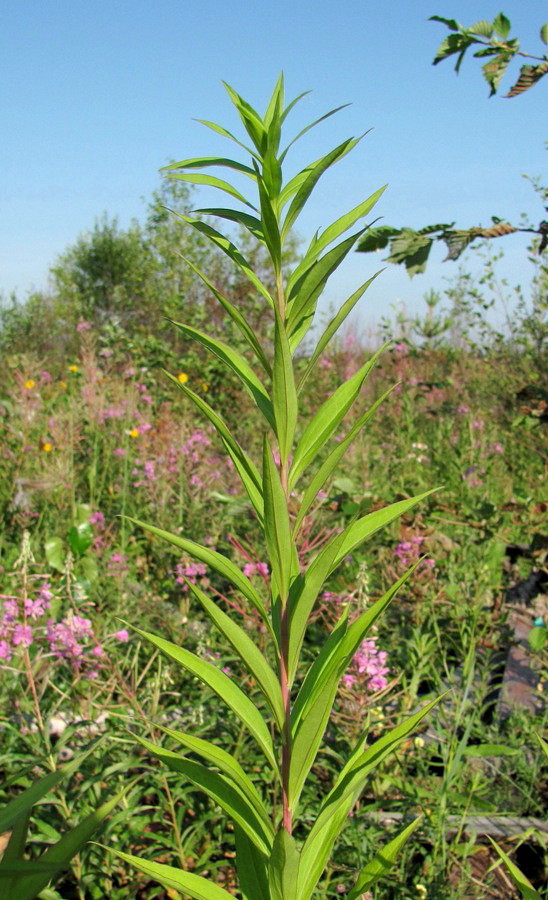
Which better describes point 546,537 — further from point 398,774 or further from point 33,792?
point 33,792

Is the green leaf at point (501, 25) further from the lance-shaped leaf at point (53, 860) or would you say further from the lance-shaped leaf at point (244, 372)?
the lance-shaped leaf at point (53, 860)

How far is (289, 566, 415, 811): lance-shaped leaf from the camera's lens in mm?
864


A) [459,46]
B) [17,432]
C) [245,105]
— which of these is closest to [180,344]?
[17,432]

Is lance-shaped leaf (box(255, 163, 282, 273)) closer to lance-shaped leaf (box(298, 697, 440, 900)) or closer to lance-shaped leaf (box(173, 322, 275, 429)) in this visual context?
lance-shaped leaf (box(173, 322, 275, 429))

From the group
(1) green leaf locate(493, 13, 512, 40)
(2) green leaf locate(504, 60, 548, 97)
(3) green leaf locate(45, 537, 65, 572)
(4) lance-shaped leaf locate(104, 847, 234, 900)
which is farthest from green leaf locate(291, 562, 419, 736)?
(3) green leaf locate(45, 537, 65, 572)

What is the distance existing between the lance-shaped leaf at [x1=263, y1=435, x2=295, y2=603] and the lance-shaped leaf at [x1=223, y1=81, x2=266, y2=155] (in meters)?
0.42

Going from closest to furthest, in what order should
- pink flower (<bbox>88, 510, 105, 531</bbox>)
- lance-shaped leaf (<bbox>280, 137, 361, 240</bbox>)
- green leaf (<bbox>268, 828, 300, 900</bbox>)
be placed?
1. green leaf (<bbox>268, 828, 300, 900</bbox>)
2. lance-shaped leaf (<bbox>280, 137, 361, 240</bbox>)
3. pink flower (<bbox>88, 510, 105, 531</bbox>)

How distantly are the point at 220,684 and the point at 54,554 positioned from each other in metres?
2.79

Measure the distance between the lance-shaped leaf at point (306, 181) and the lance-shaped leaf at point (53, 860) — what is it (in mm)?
719

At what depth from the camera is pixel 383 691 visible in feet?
6.68

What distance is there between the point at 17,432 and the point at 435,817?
3.63m

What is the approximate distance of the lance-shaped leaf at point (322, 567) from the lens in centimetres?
85

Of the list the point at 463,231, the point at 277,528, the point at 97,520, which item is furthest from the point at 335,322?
the point at 97,520

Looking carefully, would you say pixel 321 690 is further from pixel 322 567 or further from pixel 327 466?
pixel 327 466
